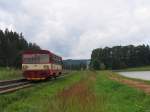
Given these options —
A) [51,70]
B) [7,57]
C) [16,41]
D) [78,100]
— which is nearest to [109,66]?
[16,41]

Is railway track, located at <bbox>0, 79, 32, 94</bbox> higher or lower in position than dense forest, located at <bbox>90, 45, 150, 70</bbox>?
lower

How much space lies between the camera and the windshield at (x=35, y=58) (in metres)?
37.8

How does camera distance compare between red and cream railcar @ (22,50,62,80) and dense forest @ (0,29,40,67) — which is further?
dense forest @ (0,29,40,67)

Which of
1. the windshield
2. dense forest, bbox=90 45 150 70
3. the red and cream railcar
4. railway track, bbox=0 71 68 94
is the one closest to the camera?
railway track, bbox=0 71 68 94

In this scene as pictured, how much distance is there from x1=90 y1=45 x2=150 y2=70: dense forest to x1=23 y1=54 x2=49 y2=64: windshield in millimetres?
135727

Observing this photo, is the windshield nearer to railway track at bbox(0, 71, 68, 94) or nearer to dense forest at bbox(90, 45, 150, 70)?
railway track at bbox(0, 71, 68, 94)

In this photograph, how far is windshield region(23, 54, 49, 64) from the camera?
3784 centimetres

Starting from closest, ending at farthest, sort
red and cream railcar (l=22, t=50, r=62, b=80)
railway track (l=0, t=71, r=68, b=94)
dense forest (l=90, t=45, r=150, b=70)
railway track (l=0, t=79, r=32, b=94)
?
railway track (l=0, t=79, r=32, b=94) < railway track (l=0, t=71, r=68, b=94) < red and cream railcar (l=22, t=50, r=62, b=80) < dense forest (l=90, t=45, r=150, b=70)

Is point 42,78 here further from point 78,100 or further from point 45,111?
point 45,111

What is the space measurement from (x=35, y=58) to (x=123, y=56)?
5838 inches

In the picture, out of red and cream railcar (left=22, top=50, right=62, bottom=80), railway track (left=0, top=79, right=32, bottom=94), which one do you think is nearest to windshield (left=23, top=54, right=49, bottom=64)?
red and cream railcar (left=22, top=50, right=62, bottom=80)

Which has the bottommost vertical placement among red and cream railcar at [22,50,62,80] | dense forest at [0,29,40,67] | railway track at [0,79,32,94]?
railway track at [0,79,32,94]

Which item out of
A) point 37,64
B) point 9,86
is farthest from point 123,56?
point 9,86

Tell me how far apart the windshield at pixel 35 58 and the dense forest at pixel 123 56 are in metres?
136
